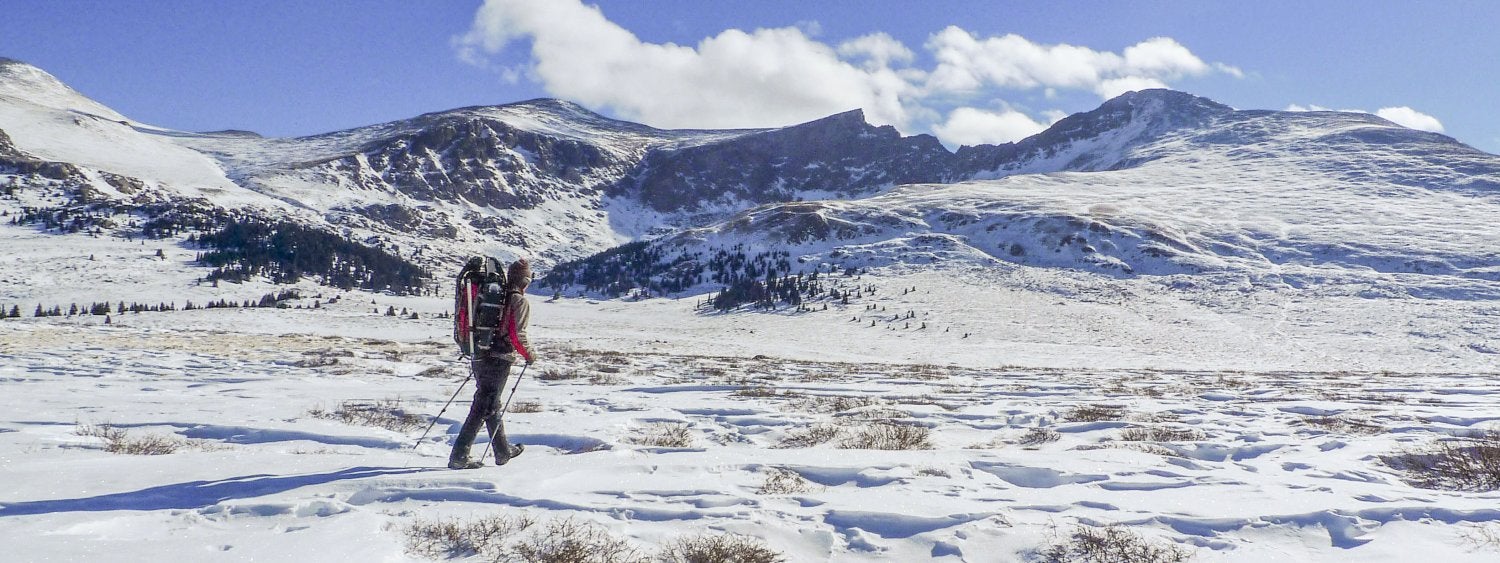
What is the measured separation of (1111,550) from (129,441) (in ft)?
31.9

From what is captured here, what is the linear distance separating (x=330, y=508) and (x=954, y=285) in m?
89.8

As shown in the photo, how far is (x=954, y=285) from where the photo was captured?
3536 inches

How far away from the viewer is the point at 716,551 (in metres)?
4.55

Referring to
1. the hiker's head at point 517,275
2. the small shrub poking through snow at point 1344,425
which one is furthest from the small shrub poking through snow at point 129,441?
the small shrub poking through snow at point 1344,425

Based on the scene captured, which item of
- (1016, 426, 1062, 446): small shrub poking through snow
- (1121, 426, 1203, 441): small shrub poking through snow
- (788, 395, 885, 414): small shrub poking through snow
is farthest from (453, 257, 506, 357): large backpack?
(1121, 426, 1203, 441): small shrub poking through snow

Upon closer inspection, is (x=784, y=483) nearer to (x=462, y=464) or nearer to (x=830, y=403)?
(x=462, y=464)

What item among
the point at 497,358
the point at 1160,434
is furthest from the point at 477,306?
the point at 1160,434

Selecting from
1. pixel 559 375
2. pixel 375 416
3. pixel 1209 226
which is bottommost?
pixel 559 375

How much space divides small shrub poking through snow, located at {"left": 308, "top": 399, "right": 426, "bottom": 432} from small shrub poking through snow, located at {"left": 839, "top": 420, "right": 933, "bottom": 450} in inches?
236

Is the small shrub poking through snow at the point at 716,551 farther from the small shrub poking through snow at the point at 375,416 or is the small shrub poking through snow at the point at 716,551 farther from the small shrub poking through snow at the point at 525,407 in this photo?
the small shrub poking through snow at the point at 525,407

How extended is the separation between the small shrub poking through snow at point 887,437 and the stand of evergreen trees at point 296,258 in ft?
353

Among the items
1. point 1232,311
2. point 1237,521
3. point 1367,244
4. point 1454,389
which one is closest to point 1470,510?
point 1237,521

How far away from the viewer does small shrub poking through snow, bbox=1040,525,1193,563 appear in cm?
457

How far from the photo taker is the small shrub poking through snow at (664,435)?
8703mm
